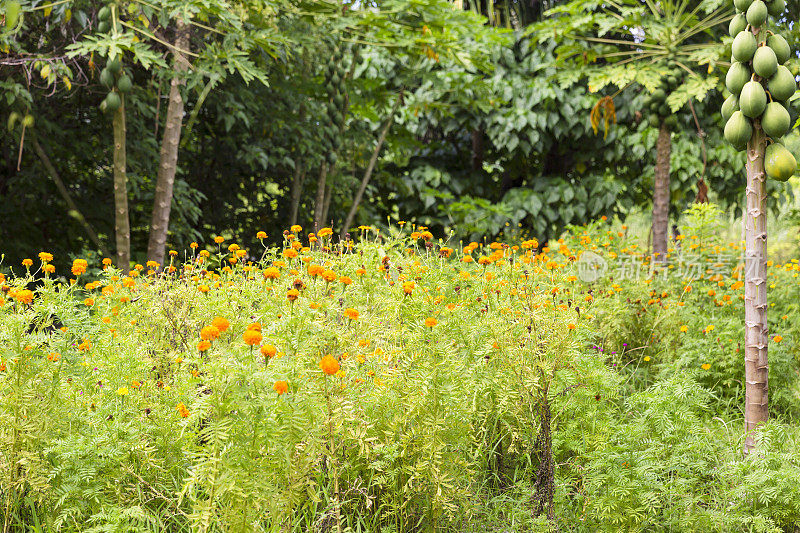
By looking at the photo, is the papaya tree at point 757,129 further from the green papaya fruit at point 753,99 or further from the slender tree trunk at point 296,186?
the slender tree trunk at point 296,186

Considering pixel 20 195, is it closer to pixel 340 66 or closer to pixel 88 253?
pixel 88 253

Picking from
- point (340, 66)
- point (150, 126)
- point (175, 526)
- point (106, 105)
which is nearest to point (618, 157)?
point (340, 66)

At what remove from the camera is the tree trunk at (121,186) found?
3.87 m

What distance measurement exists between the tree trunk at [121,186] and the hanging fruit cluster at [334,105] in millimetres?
2385

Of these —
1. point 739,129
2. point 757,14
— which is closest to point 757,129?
point 739,129

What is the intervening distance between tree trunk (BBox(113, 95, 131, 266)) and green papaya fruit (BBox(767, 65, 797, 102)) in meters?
3.54

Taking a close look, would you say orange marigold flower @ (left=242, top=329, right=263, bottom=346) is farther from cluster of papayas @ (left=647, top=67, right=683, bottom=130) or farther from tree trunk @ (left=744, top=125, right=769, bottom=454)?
cluster of papayas @ (left=647, top=67, right=683, bottom=130)

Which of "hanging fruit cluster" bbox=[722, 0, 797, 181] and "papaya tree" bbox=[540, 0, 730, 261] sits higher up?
"papaya tree" bbox=[540, 0, 730, 261]

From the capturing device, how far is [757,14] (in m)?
2.30

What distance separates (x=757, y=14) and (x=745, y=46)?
12 centimetres

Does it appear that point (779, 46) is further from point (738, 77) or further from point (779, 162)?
point (779, 162)

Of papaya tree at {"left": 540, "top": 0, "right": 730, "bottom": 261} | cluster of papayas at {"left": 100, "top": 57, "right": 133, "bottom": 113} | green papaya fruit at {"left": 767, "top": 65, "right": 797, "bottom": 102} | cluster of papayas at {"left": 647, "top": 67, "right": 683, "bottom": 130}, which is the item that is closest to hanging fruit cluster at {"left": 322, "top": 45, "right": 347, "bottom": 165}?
papaya tree at {"left": 540, "top": 0, "right": 730, "bottom": 261}

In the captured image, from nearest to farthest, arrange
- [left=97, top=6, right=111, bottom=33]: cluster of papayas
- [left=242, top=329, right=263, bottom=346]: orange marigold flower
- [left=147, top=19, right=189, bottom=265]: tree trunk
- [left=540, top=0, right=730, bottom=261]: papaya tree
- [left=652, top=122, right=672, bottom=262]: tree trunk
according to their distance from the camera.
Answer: [left=242, top=329, right=263, bottom=346]: orange marigold flower, [left=97, top=6, right=111, bottom=33]: cluster of papayas, [left=147, top=19, right=189, bottom=265]: tree trunk, [left=540, top=0, right=730, bottom=261]: papaya tree, [left=652, top=122, right=672, bottom=262]: tree trunk

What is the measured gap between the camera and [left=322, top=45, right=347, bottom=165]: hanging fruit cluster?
5945 mm
